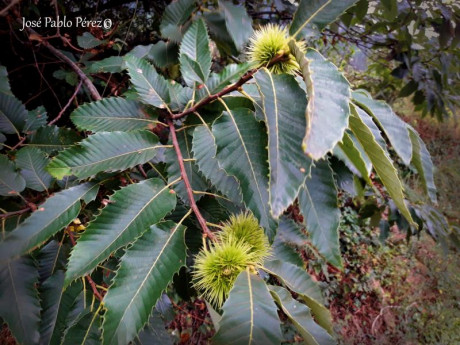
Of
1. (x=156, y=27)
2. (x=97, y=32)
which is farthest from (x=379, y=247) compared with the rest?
(x=97, y=32)

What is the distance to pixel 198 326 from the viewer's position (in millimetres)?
2178

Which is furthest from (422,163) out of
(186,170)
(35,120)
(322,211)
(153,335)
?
(35,120)

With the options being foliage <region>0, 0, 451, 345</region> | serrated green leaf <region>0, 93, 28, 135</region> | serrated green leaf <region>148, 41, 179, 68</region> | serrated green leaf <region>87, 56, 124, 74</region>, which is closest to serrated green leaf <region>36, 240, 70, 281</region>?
foliage <region>0, 0, 451, 345</region>

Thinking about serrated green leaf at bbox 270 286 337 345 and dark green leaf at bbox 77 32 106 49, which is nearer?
serrated green leaf at bbox 270 286 337 345

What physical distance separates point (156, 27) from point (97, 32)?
0.34m

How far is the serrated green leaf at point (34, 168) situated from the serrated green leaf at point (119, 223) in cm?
34

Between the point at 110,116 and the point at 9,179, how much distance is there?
11.4 inches

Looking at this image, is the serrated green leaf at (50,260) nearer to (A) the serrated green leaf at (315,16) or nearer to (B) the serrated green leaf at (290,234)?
(B) the serrated green leaf at (290,234)

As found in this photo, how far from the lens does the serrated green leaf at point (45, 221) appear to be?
21.4 inches

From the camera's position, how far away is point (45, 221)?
1.96 ft

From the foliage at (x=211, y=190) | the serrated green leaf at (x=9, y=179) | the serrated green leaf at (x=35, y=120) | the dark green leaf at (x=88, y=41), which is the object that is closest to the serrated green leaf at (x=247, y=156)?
the foliage at (x=211, y=190)

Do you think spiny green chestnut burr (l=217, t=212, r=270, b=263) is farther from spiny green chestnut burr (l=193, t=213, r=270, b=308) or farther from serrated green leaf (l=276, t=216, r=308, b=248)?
serrated green leaf (l=276, t=216, r=308, b=248)

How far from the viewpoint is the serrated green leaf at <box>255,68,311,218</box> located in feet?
1.34

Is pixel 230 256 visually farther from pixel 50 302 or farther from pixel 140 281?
pixel 50 302
